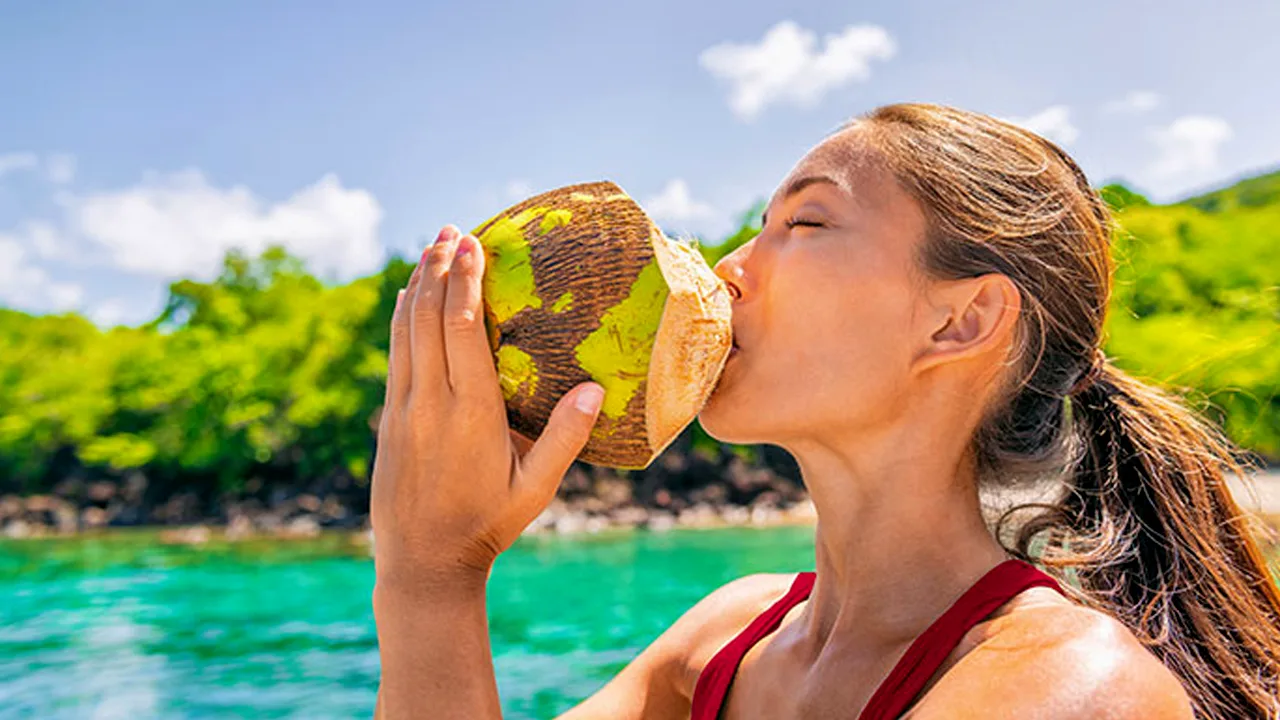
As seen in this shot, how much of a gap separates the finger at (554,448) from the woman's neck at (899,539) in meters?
0.38

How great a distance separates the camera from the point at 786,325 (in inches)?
59.0

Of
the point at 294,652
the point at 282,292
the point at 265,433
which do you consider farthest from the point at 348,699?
the point at 282,292

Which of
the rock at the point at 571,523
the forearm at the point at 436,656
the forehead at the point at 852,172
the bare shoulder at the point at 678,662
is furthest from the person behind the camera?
the rock at the point at 571,523

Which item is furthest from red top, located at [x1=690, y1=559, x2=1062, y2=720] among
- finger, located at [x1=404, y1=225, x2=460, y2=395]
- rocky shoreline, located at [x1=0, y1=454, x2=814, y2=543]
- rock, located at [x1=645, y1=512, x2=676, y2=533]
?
rock, located at [x1=645, y1=512, x2=676, y2=533]

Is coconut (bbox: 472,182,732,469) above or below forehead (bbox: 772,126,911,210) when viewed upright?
below

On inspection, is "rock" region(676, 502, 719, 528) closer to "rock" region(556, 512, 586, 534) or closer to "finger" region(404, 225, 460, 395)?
"rock" region(556, 512, 586, 534)

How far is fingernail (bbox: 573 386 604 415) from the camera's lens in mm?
1424

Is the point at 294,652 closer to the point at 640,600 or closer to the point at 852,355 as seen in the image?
the point at 640,600

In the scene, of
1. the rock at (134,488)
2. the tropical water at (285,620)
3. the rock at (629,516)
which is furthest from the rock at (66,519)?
the rock at (629,516)

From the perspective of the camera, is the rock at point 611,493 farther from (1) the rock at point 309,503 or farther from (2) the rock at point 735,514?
(1) the rock at point 309,503

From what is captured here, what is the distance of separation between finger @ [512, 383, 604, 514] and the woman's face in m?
0.23

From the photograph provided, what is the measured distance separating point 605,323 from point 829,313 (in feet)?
1.05

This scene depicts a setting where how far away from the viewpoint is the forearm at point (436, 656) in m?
1.32

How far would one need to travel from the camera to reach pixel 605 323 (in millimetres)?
1489
